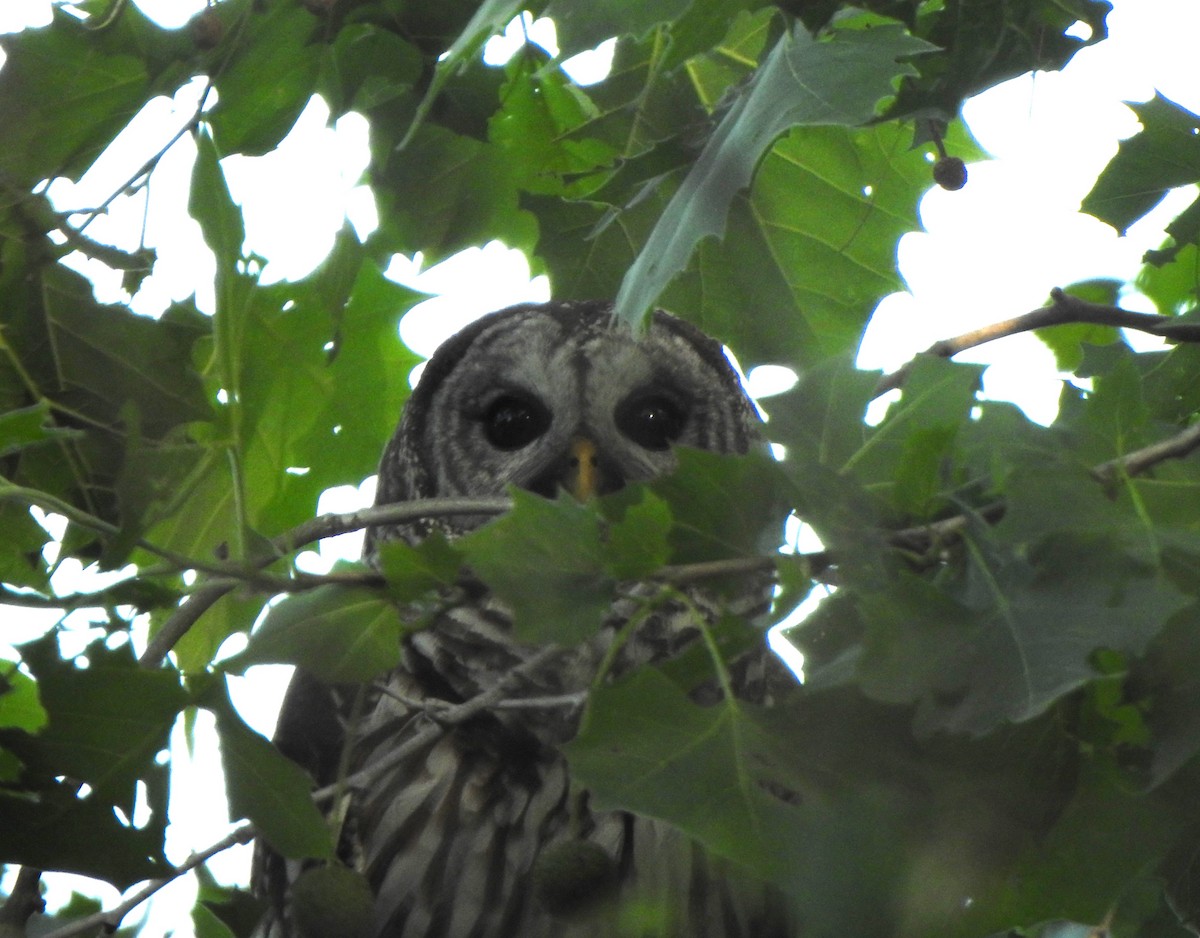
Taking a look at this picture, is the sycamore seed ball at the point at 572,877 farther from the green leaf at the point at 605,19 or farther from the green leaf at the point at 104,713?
the green leaf at the point at 605,19

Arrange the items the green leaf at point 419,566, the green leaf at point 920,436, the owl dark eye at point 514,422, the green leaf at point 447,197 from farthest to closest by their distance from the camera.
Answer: the owl dark eye at point 514,422, the green leaf at point 447,197, the green leaf at point 419,566, the green leaf at point 920,436

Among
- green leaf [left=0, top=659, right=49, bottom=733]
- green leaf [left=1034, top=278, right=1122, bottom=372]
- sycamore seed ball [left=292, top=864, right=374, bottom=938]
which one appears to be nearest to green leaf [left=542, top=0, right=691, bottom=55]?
sycamore seed ball [left=292, top=864, right=374, bottom=938]

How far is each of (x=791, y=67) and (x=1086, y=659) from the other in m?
0.62

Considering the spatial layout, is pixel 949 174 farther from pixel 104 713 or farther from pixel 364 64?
pixel 104 713

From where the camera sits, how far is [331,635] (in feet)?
4.52

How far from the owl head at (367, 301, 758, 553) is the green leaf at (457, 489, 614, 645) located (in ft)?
6.05

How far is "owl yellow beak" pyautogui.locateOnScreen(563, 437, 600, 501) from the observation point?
9.71 feet

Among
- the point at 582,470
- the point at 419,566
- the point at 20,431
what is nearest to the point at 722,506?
the point at 419,566

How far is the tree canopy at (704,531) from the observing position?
3.74ft

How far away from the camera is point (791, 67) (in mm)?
1431

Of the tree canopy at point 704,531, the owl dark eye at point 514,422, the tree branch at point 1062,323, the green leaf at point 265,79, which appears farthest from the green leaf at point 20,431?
the owl dark eye at point 514,422

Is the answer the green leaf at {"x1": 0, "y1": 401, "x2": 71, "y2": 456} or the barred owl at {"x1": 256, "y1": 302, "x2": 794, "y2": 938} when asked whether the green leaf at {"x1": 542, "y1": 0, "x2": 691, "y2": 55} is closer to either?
the green leaf at {"x1": 0, "y1": 401, "x2": 71, "y2": 456}

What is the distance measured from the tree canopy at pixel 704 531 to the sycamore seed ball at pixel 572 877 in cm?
27

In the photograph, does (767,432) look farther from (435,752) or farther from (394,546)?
(435,752)
